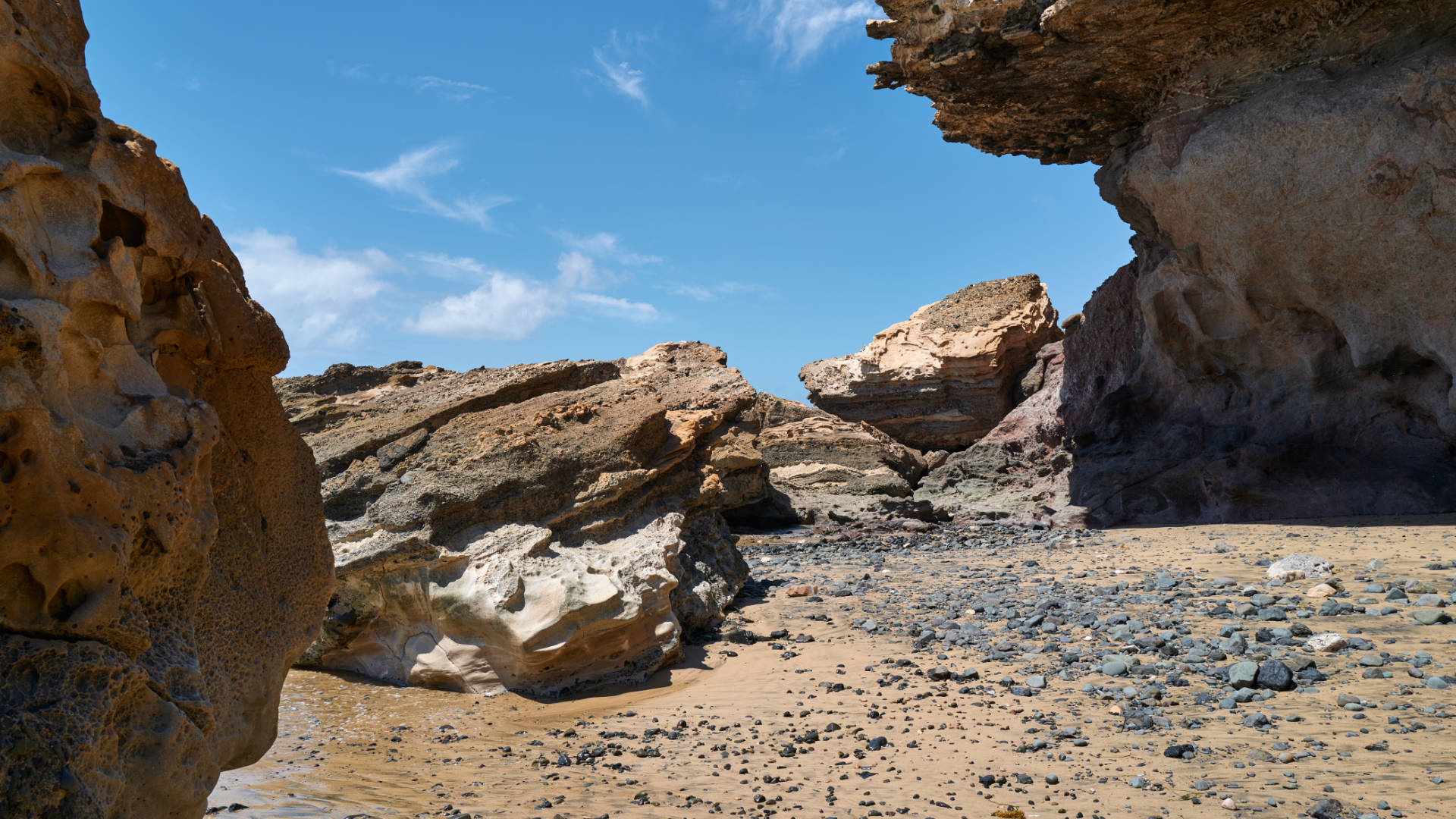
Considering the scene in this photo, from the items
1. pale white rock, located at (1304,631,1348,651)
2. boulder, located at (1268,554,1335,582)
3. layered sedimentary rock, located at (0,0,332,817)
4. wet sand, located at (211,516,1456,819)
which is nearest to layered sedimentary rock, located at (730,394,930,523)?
wet sand, located at (211,516,1456,819)

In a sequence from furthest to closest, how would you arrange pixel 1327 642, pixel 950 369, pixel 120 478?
pixel 950 369, pixel 1327 642, pixel 120 478

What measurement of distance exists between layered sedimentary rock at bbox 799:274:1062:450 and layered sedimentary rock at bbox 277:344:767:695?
11.4 metres

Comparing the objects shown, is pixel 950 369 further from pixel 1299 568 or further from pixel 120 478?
pixel 120 478

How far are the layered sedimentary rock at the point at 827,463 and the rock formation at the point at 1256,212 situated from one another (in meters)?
4.15

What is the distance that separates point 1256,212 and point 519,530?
8432 mm

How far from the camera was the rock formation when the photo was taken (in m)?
9.34

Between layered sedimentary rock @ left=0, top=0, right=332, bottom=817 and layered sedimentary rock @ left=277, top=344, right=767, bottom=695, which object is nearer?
layered sedimentary rock @ left=0, top=0, right=332, bottom=817

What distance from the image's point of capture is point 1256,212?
33.6ft

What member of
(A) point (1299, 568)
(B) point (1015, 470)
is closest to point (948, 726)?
(A) point (1299, 568)

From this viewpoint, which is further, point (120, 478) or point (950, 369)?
point (950, 369)

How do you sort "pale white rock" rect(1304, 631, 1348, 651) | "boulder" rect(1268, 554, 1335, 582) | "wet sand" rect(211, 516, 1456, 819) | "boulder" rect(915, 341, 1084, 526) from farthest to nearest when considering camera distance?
1. "boulder" rect(915, 341, 1084, 526)
2. "boulder" rect(1268, 554, 1335, 582)
3. "pale white rock" rect(1304, 631, 1348, 651)
4. "wet sand" rect(211, 516, 1456, 819)

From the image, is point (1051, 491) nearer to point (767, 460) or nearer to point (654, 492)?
point (767, 460)

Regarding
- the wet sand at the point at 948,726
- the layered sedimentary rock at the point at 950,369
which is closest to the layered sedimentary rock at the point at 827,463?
the layered sedimentary rock at the point at 950,369

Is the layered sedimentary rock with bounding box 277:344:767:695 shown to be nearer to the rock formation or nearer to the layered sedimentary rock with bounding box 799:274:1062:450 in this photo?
the rock formation
